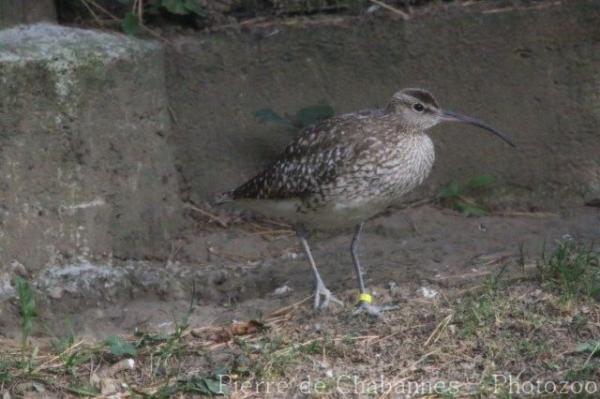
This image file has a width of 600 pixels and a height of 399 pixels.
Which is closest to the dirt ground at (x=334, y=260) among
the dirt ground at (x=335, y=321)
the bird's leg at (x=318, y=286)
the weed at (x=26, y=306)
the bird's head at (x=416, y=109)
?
the dirt ground at (x=335, y=321)

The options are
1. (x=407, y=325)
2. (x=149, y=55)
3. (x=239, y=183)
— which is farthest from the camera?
(x=239, y=183)

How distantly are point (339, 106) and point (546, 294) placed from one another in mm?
2267

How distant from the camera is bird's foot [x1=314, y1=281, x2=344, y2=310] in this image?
24.2 ft

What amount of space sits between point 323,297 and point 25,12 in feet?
8.52

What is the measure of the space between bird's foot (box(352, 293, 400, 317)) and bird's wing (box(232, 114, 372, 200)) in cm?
74

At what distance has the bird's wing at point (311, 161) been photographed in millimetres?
7574

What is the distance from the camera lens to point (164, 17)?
8555 millimetres

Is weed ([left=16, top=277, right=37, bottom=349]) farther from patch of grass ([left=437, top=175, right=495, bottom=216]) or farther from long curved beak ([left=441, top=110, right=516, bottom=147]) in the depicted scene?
patch of grass ([left=437, top=175, right=495, bottom=216])

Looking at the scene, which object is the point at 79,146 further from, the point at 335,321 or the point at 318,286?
the point at 335,321

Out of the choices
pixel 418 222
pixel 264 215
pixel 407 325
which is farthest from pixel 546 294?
pixel 264 215

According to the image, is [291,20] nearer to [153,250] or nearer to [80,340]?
[153,250]

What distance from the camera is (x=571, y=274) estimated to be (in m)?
6.95

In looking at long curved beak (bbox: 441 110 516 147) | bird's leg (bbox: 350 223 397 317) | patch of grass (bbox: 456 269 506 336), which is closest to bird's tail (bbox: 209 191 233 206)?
bird's leg (bbox: 350 223 397 317)

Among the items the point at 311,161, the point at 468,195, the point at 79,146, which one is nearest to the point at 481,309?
the point at 311,161
